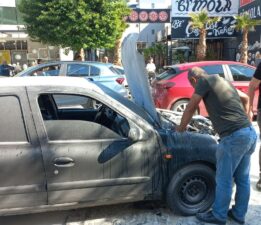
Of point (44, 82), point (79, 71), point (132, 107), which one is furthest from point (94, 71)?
point (44, 82)

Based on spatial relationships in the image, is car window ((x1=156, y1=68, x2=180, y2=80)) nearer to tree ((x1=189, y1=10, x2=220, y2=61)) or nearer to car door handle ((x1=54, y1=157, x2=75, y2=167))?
car door handle ((x1=54, y1=157, x2=75, y2=167))

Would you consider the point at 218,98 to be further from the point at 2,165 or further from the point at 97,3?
the point at 97,3

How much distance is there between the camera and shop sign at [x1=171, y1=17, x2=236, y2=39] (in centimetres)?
2056

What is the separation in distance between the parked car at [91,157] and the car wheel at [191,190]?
0.01 meters

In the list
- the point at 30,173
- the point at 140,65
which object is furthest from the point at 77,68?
the point at 30,173

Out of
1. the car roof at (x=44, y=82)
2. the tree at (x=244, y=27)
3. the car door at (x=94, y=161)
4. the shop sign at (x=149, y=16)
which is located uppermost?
the shop sign at (x=149, y=16)

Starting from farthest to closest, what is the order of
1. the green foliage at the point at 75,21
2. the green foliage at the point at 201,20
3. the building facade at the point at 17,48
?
the building facade at the point at 17,48 < the green foliage at the point at 201,20 < the green foliage at the point at 75,21

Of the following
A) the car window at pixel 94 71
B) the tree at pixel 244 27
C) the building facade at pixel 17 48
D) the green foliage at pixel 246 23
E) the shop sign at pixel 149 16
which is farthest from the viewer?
the building facade at pixel 17 48

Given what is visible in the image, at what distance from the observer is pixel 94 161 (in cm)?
351

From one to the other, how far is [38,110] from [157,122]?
4.06 feet

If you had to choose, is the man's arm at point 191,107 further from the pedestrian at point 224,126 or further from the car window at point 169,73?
the car window at point 169,73

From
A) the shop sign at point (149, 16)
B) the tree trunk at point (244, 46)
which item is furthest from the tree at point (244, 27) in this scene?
the shop sign at point (149, 16)

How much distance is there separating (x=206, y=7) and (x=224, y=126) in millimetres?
18605

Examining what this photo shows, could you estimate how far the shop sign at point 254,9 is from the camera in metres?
17.2
